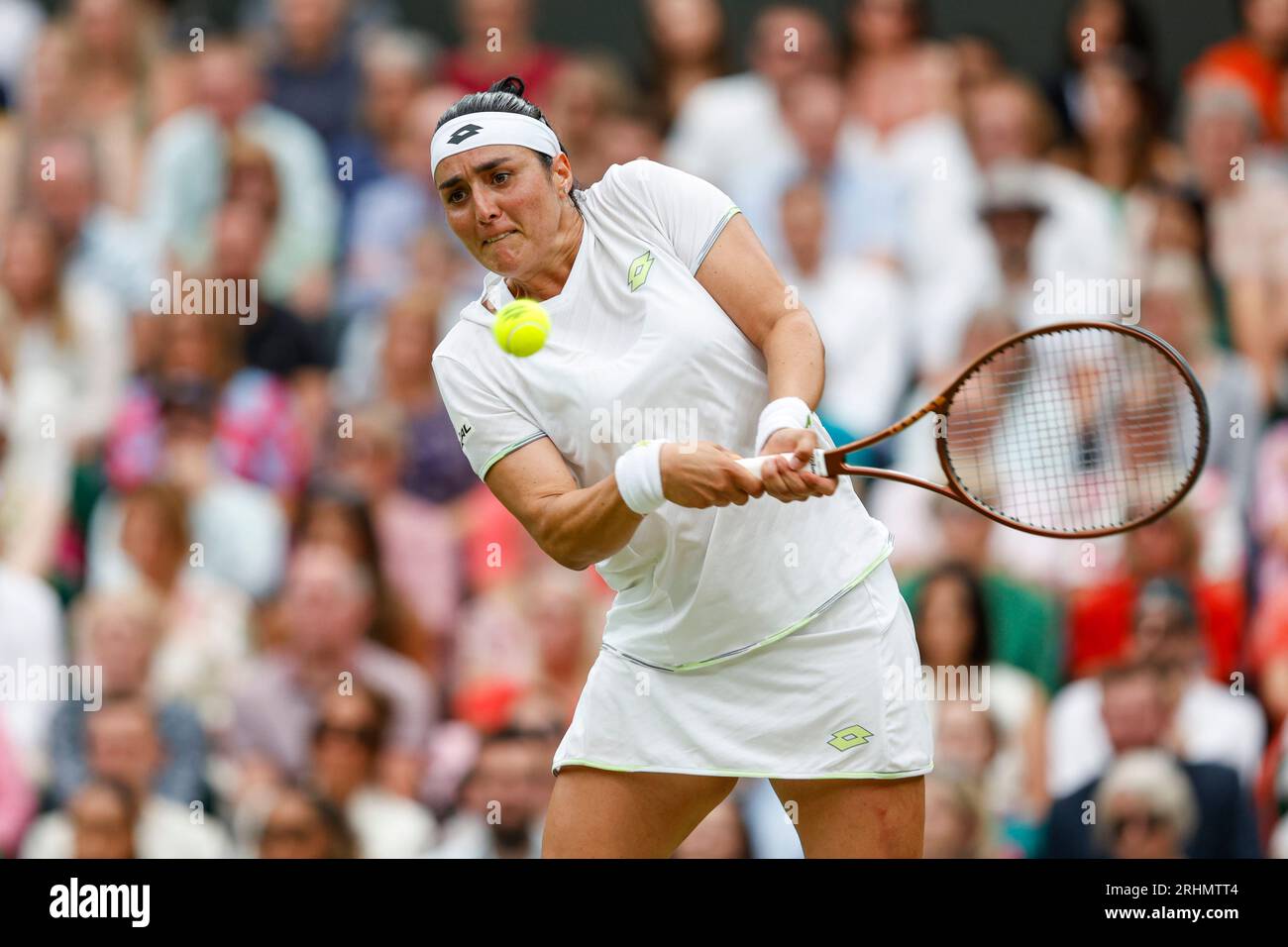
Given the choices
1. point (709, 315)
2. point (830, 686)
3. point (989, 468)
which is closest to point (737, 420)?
point (709, 315)

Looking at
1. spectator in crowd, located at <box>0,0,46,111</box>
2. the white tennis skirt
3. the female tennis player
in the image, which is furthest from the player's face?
spectator in crowd, located at <box>0,0,46,111</box>

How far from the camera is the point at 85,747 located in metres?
6.48

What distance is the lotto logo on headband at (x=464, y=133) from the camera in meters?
3.75

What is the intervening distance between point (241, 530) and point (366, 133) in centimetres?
176

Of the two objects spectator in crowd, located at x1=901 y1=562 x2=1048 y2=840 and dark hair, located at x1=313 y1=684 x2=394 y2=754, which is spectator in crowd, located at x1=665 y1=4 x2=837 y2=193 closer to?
spectator in crowd, located at x1=901 y1=562 x2=1048 y2=840

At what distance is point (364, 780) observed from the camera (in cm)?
636

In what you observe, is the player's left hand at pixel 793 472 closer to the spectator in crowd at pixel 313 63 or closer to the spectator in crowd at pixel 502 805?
the spectator in crowd at pixel 502 805

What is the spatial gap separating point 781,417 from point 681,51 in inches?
176

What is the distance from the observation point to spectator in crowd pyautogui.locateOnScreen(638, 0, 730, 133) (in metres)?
7.70

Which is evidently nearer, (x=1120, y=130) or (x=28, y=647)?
(x=28, y=647)

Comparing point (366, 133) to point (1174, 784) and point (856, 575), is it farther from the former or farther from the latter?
point (856, 575)

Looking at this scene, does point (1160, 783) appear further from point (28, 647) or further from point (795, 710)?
point (28, 647)

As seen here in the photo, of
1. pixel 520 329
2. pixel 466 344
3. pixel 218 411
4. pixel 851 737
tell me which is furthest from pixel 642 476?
pixel 218 411

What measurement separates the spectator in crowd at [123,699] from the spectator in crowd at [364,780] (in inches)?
16.0
